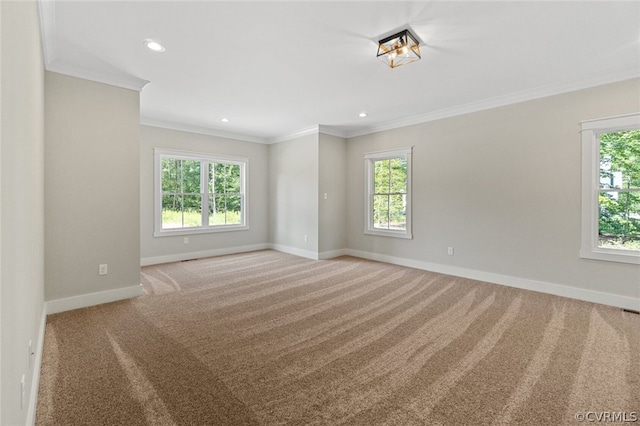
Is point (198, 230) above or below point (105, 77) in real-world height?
below

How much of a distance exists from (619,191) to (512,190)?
106 cm

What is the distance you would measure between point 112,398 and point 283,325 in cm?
139

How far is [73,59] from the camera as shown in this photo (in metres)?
3.02

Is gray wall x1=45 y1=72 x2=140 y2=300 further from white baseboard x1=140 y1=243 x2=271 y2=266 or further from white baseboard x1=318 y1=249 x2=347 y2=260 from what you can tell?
white baseboard x1=318 y1=249 x2=347 y2=260

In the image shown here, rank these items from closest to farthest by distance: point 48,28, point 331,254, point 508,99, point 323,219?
point 48,28 < point 508,99 < point 323,219 < point 331,254

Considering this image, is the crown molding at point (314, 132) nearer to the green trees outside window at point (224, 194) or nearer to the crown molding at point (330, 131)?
the crown molding at point (330, 131)

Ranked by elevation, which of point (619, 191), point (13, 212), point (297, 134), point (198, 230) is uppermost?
point (297, 134)

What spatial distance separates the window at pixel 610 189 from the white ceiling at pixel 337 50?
0.63 meters

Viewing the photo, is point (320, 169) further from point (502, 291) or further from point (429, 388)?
point (429, 388)

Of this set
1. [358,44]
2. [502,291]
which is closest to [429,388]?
[502,291]

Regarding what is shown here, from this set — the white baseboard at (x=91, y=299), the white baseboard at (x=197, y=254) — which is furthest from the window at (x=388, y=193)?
the white baseboard at (x=91, y=299)

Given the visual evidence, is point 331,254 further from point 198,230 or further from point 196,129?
point 196,129

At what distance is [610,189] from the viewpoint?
11.5 ft

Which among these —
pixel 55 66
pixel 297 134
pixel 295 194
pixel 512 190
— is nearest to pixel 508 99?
pixel 512 190
